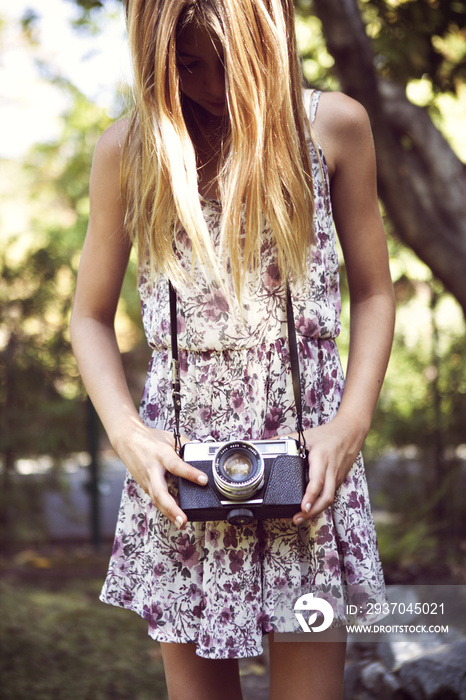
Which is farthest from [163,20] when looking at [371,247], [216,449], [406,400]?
[406,400]

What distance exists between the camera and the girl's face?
1314 millimetres

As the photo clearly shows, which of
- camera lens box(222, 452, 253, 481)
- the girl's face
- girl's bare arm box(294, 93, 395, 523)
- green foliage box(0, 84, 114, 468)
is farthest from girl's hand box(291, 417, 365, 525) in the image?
green foliage box(0, 84, 114, 468)

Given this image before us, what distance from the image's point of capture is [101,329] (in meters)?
1.52

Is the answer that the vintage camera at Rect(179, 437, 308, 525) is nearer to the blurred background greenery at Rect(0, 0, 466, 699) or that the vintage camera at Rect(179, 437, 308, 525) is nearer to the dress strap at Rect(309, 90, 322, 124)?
the dress strap at Rect(309, 90, 322, 124)

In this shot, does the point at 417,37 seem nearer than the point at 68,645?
Yes

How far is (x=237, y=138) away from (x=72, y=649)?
120 inches

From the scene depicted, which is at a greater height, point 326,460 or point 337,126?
point 337,126

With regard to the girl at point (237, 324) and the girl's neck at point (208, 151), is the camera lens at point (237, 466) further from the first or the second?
the girl's neck at point (208, 151)

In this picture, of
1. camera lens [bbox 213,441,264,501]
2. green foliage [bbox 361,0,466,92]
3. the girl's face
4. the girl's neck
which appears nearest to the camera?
camera lens [bbox 213,441,264,501]

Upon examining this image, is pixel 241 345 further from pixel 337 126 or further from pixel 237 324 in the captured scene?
pixel 337 126

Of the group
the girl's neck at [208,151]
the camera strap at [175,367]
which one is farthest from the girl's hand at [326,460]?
the girl's neck at [208,151]

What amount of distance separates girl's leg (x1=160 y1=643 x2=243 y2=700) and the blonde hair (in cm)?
70

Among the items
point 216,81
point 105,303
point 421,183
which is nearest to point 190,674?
point 105,303

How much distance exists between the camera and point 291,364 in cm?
133
